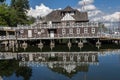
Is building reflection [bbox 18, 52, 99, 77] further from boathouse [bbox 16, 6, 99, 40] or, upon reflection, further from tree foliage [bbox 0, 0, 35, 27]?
tree foliage [bbox 0, 0, 35, 27]

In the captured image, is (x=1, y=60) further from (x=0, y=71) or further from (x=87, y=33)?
(x=87, y=33)

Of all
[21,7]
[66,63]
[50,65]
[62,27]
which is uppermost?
[21,7]

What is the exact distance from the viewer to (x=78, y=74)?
38438 mm

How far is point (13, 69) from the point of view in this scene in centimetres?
4341

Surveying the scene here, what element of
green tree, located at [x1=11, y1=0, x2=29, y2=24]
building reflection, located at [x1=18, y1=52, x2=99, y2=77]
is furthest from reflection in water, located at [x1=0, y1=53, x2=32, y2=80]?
green tree, located at [x1=11, y1=0, x2=29, y2=24]

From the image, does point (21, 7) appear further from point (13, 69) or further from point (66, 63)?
point (13, 69)

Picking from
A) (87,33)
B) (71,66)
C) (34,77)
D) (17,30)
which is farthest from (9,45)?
(34,77)

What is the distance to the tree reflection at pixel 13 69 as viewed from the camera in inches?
1539

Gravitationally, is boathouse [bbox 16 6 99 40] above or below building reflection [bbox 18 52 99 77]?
above

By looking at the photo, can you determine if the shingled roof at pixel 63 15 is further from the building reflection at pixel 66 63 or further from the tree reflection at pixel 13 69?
the tree reflection at pixel 13 69

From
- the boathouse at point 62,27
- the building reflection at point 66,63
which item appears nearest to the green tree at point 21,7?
the boathouse at point 62,27

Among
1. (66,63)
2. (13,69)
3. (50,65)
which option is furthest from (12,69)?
(66,63)

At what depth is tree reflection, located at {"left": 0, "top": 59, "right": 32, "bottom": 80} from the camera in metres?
39.1

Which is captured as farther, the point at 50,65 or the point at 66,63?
the point at 66,63
